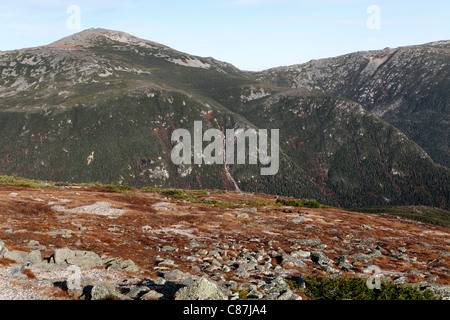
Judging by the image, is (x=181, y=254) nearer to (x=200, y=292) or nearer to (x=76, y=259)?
(x=76, y=259)

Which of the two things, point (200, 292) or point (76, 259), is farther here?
point (76, 259)

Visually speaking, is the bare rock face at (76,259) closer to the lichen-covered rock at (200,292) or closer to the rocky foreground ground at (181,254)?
the rocky foreground ground at (181,254)

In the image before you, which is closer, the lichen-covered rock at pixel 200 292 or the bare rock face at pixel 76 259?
the lichen-covered rock at pixel 200 292

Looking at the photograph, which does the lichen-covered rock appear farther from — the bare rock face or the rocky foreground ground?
the bare rock face

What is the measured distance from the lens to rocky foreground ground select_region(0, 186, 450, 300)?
16250mm

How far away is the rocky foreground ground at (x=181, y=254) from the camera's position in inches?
640

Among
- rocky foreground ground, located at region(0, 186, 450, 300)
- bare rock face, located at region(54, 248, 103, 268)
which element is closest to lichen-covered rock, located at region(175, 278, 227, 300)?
rocky foreground ground, located at region(0, 186, 450, 300)

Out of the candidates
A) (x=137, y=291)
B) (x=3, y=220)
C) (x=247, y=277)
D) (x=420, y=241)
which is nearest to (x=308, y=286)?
(x=247, y=277)

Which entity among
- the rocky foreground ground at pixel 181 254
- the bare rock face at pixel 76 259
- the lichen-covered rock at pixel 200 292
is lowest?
the rocky foreground ground at pixel 181 254

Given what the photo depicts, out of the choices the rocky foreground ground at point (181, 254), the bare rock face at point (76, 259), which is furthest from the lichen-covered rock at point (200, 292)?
the bare rock face at point (76, 259)

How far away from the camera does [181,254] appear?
26.1 m

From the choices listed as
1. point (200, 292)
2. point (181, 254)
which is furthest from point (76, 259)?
point (200, 292)
